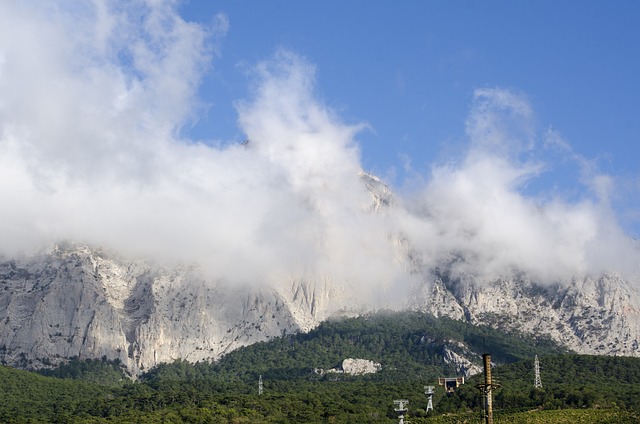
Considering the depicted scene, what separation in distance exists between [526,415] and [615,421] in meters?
18.6

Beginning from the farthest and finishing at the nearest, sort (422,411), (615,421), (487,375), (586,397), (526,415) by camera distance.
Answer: (422,411)
(586,397)
(526,415)
(615,421)
(487,375)

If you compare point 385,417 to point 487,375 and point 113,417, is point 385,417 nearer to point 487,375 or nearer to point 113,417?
point 113,417

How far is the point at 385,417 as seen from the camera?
196 meters

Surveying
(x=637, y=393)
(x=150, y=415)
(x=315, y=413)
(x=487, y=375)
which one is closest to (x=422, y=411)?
(x=315, y=413)

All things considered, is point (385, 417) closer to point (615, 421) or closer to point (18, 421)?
point (615, 421)

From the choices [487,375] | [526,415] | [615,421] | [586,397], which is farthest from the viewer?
[586,397]

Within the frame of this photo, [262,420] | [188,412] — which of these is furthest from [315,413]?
[188,412]

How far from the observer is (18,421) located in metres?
192

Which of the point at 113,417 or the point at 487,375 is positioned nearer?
the point at 487,375

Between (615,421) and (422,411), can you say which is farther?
(422,411)

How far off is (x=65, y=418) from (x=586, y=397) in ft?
339

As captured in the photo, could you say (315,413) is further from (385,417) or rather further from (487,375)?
(487,375)

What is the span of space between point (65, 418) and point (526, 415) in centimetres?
9284

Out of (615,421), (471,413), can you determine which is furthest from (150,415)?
(615,421)
